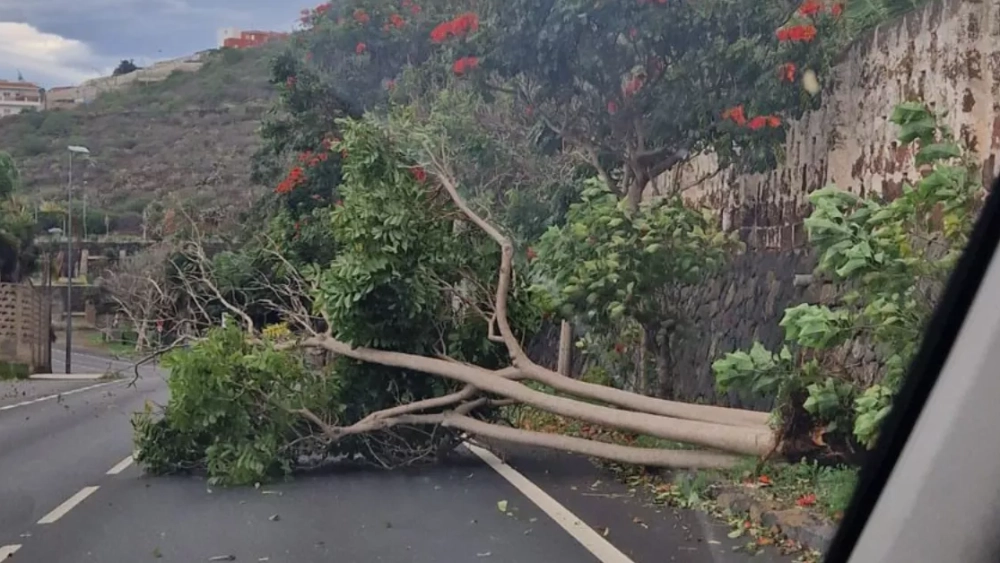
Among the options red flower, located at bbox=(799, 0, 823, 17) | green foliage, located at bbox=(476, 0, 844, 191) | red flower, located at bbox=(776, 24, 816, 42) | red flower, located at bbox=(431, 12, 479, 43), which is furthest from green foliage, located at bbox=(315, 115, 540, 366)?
red flower, located at bbox=(799, 0, 823, 17)

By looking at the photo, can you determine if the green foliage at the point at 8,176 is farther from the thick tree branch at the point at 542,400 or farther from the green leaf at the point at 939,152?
the green leaf at the point at 939,152

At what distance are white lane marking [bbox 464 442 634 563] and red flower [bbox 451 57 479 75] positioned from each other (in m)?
2.69

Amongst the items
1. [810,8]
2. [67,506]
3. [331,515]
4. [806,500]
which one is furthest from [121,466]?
[810,8]

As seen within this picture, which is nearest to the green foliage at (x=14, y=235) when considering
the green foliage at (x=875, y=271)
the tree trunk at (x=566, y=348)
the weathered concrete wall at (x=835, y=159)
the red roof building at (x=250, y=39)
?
the red roof building at (x=250, y=39)

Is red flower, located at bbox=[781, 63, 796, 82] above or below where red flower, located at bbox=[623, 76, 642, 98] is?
above

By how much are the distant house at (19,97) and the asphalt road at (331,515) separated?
1.91m

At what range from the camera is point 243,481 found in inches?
306

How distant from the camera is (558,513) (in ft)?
24.2

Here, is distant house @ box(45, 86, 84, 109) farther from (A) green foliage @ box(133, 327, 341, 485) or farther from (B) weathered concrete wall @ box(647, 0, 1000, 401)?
(B) weathered concrete wall @ box(647, 0, 1000, 401)

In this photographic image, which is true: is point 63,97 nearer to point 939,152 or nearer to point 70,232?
point 70,232

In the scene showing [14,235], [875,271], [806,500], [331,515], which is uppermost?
[875,271]

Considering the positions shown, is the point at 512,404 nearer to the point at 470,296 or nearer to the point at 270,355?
the point at 470,296

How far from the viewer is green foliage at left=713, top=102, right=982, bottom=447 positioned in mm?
5352

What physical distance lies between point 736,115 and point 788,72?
478 mm
